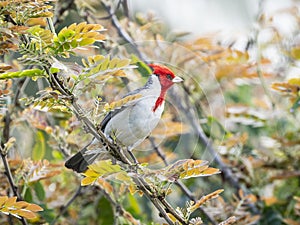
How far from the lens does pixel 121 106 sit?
592mm

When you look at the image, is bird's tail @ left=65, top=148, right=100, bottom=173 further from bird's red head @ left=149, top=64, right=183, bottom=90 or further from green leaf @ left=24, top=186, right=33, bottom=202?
green leaf @ left=24, top=186, right=33, bottom=202

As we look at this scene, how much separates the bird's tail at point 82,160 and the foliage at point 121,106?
0.06ft

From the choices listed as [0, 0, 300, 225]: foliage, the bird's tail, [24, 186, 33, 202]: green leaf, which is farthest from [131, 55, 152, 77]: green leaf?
[24, 186, 33, 202]: green leaf

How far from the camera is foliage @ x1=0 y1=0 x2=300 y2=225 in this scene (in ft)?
1.89

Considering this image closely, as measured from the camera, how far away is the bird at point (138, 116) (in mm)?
614

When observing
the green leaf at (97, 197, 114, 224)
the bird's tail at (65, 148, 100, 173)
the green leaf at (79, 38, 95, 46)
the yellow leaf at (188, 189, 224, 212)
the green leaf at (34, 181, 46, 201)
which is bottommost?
the green leaf at (97, 197, 114, 224)

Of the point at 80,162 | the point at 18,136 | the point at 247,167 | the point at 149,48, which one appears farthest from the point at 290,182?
the point at 80,162

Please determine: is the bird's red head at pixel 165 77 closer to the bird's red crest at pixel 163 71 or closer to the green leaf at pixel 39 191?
the bird's red crest at pixel 163 71

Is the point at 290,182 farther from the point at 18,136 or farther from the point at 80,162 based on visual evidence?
the point at 80,162

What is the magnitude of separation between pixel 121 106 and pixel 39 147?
499 mm

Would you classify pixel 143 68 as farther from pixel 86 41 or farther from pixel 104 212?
pixel 104 212

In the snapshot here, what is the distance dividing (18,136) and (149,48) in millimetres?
344

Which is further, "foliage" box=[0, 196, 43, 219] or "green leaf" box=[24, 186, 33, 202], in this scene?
"green leaf" box=[24, 186, 33, 202]

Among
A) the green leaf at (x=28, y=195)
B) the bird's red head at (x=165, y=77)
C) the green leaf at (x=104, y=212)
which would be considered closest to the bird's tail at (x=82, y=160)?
the bird's red head at (x=165, y=77)
